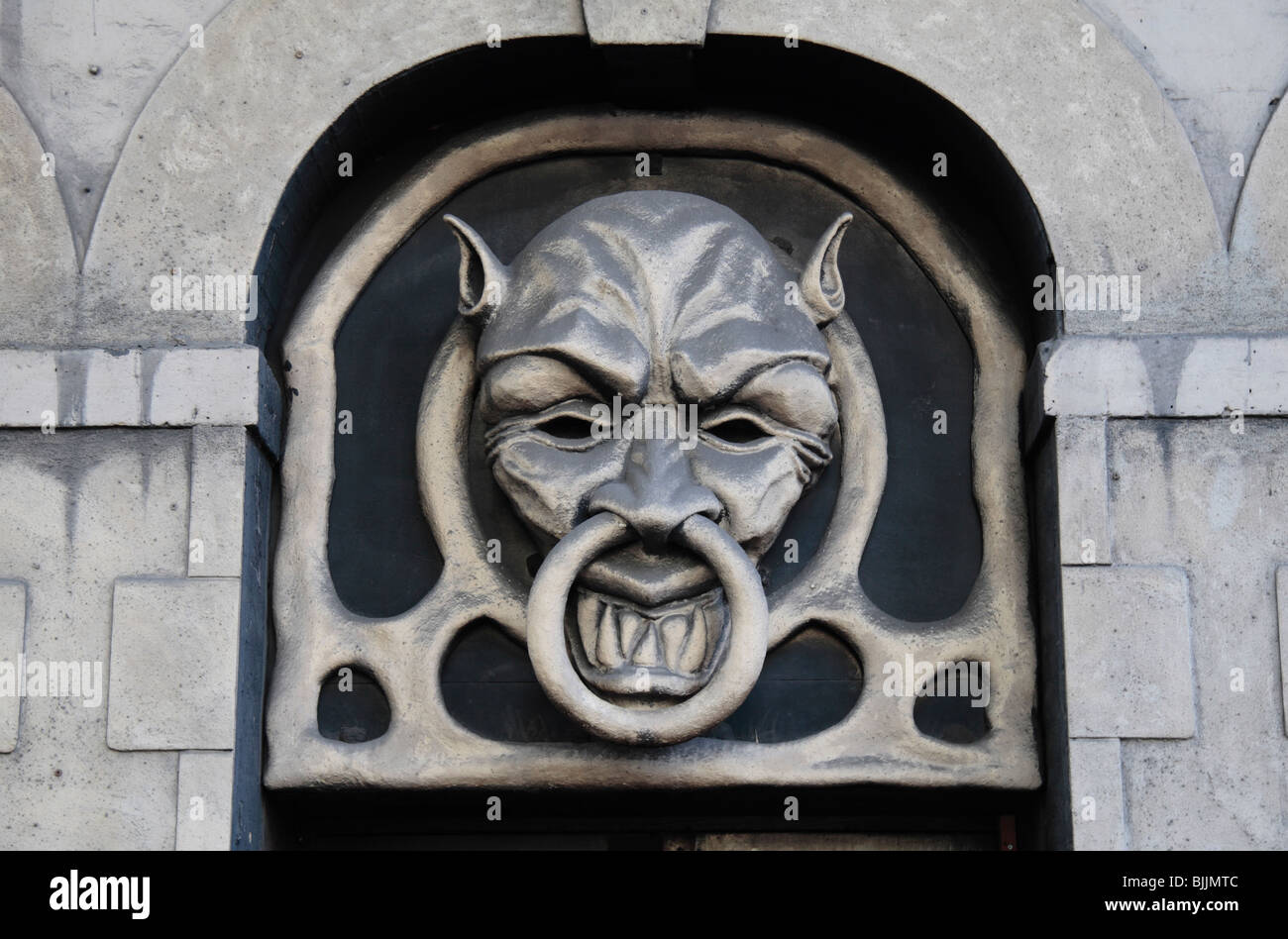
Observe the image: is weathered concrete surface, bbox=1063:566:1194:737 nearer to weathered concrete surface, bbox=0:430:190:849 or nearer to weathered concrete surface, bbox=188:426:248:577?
weathered concrete surface, bbox=188:426:248:577

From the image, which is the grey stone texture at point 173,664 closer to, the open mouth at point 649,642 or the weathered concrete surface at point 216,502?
the weathered concrete surface at point 216,502

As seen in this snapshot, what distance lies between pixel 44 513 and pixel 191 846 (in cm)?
87

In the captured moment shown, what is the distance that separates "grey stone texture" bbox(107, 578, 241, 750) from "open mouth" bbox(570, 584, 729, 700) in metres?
0.83

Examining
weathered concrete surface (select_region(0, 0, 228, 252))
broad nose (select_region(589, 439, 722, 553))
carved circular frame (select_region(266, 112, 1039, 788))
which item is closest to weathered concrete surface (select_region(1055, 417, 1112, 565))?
carved circular frame (select_region(266, 112, 1039, 788))

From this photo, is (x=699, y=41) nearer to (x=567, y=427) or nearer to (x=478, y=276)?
(x=478, y=276)

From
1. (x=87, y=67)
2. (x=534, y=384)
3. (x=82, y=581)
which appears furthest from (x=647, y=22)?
(x=82, y=581)

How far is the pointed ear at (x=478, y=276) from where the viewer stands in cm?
482

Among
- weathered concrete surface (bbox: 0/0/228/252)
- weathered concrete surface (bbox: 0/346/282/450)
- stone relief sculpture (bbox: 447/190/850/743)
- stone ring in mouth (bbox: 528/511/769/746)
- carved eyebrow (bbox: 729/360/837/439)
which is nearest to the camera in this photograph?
stone ring in mouth (bbox: 528/511/769/746)

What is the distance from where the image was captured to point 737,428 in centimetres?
475

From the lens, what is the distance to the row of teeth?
14.9 feet

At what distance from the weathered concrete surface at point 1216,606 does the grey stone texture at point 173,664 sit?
2075 mm

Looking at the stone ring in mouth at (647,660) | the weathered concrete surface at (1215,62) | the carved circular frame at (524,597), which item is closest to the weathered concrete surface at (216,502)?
the carved circular frame at (524,597)

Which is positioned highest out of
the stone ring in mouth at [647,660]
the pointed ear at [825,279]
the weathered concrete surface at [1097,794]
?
the pointed ear at [825,279]

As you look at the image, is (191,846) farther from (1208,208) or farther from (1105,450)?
(1208,208)
